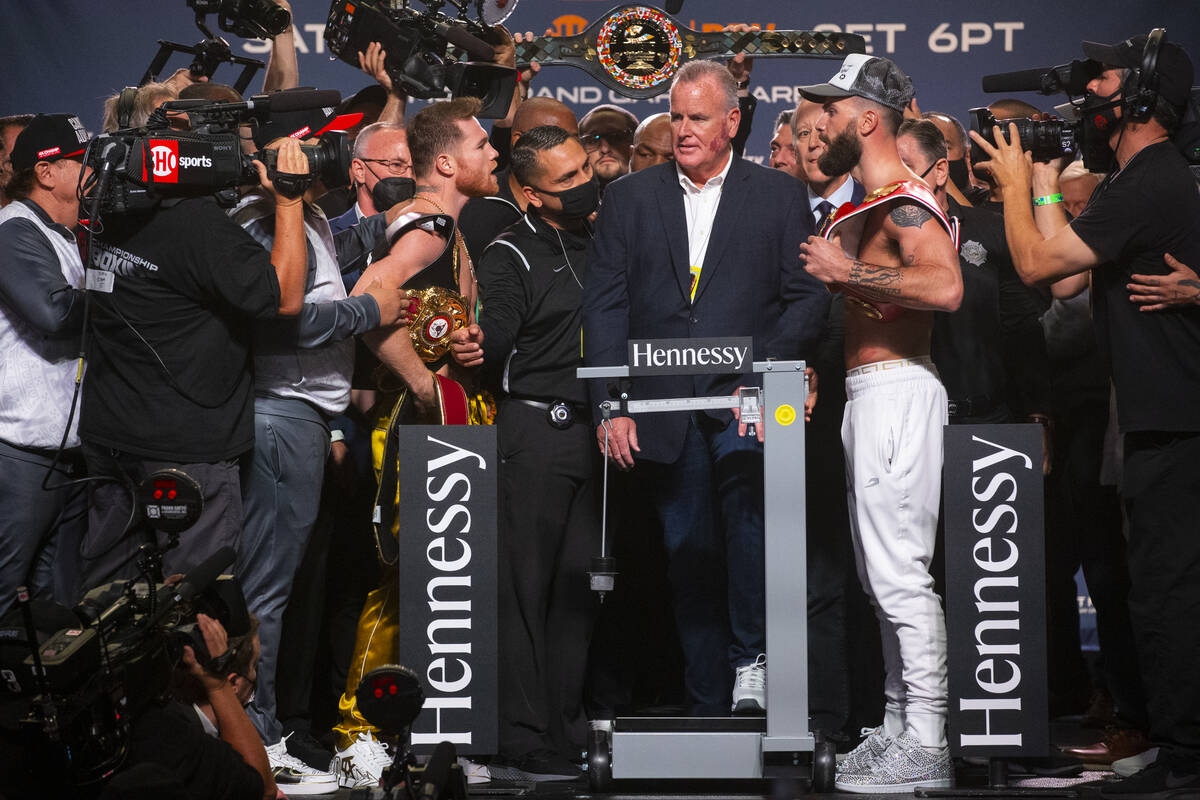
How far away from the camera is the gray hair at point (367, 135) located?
5.09 meters

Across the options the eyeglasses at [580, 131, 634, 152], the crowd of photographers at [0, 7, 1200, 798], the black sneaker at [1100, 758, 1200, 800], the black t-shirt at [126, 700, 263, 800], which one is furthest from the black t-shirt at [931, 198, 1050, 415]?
the black t-shirt at [126, 700, 263, 800]

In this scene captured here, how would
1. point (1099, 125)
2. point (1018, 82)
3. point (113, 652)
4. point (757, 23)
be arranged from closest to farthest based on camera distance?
point (113, 652) → point (1099, 125) → point (1018, 82) → point (757, 23)

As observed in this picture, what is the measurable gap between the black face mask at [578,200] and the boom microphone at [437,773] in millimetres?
2216

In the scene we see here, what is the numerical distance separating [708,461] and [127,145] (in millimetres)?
1942

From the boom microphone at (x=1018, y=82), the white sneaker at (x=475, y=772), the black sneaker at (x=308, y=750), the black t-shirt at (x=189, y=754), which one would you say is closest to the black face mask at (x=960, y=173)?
the boom microphone at (x=1018, y=82)

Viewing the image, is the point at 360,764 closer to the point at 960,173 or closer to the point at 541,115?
the point at 541,115

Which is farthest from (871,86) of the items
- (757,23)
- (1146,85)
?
(757,23)

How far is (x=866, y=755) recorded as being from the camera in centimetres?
379

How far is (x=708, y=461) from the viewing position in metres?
4.17

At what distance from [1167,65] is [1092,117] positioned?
0.25 metres

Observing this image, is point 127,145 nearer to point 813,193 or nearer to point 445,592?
point 445,592

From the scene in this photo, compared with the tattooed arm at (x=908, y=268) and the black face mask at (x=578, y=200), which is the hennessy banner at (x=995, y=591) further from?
the black face mask at (x=578, y=200)

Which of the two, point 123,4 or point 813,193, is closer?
point 813,193

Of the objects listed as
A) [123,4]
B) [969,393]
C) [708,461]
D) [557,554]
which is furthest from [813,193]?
[123,4]
